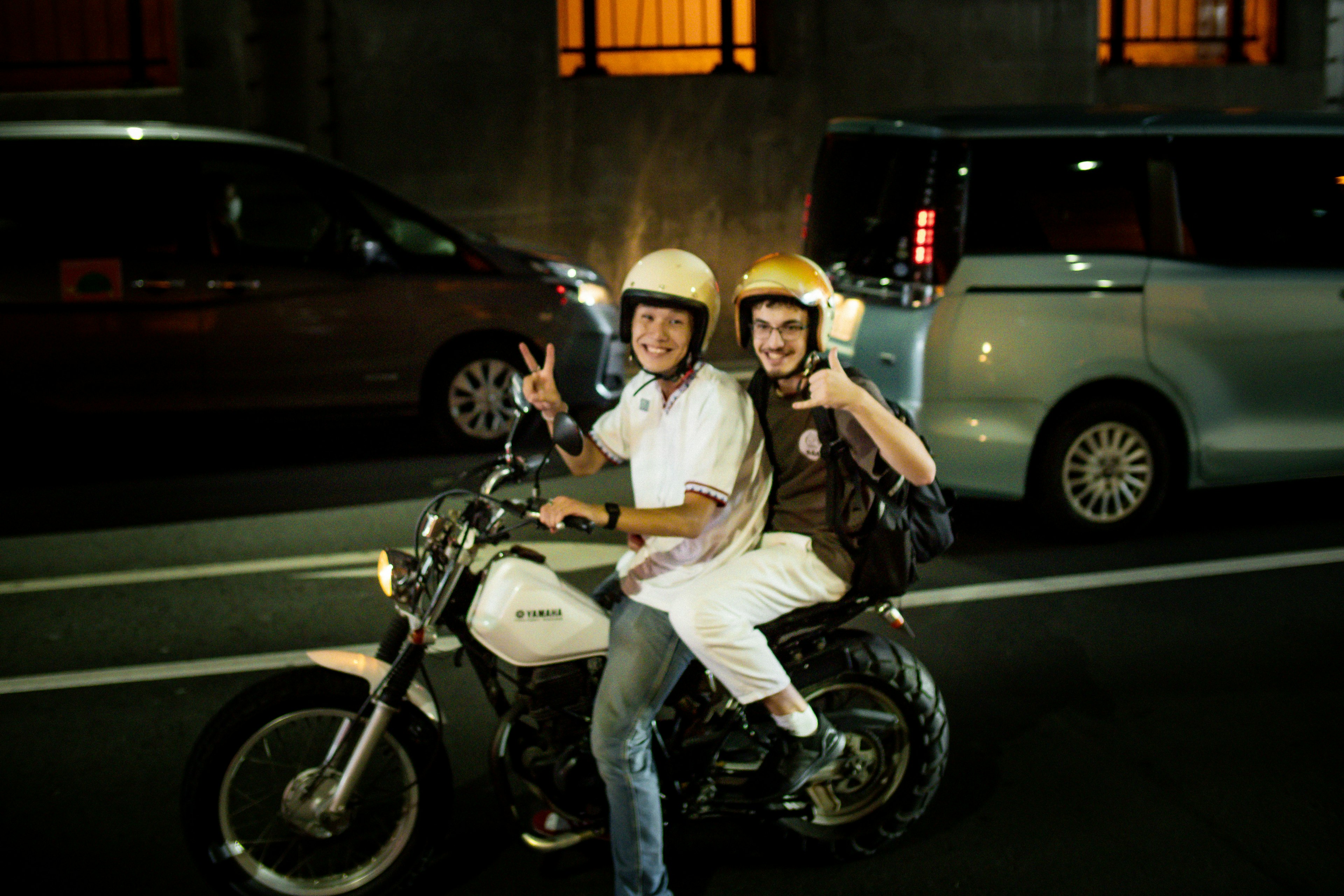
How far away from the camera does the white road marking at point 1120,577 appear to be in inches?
243

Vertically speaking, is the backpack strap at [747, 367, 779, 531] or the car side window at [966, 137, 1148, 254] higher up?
the car side window at [966, 137, 1148, 254]

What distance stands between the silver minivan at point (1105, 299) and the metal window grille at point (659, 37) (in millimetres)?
7598

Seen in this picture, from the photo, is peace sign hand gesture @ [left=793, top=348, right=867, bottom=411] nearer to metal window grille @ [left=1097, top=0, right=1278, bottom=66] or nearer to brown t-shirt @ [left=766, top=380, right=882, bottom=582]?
brown t-shirt @ [left=766, top=380, right=882, bottom=582]

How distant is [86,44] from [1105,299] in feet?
35.0

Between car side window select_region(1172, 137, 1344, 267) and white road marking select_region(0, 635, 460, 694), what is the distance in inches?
158

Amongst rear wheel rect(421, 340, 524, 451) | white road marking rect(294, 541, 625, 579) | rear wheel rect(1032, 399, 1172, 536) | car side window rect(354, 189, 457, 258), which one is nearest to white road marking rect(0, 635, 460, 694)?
white road marking rect(294, 541, 625, 579)

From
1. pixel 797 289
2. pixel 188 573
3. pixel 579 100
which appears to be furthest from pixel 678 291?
pixel 579 100

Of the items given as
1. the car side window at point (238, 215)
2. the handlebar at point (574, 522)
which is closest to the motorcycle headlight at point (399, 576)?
the handlebar at point (574, 522)

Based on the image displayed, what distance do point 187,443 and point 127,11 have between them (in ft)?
19.8

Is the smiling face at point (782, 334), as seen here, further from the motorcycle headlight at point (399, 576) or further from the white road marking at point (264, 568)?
the white road marking at point (264, 568)

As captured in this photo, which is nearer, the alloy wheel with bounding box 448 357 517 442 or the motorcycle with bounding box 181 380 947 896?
the motorcycle with bounding box 181 380 947 896

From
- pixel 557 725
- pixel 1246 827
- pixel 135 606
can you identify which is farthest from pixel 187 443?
pixel 1246 827

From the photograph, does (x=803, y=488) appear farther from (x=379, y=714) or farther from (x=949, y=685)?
(x=949, y=685)

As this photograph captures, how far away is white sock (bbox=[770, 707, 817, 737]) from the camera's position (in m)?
3.55
